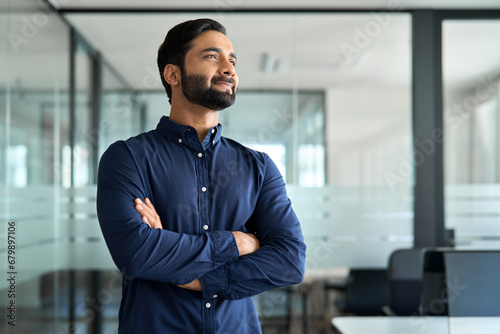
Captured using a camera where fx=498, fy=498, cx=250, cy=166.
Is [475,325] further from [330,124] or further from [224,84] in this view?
[330,124]

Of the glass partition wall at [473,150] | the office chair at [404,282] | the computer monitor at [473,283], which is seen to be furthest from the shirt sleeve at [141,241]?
the glass partition wall at [473,150]

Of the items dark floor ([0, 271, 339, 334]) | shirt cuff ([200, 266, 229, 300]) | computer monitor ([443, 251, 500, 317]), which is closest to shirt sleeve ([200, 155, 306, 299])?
shirt cuff ([200, 266, 229, 300])

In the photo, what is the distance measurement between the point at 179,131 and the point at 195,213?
0.25 m

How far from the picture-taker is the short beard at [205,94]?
1459 millimetres

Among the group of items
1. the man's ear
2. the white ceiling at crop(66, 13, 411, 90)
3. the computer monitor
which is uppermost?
the white ceiling at crop(66, 13, 411, 90)

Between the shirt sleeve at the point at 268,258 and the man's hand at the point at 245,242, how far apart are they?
2cm

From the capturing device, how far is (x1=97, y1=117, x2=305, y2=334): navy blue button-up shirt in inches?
52.1

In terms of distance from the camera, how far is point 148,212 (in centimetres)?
137

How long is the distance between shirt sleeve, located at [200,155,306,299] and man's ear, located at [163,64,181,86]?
0.39 meters

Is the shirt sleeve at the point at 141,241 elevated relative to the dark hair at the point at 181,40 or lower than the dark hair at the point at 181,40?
lower

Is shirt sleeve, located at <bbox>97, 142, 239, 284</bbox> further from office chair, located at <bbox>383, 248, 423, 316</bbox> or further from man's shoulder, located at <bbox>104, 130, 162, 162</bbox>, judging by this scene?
office chair, located at <bbox>383, 248, 423, 316</bbox>

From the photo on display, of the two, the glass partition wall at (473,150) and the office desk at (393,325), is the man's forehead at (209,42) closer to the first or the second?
the office desk at (393,325)

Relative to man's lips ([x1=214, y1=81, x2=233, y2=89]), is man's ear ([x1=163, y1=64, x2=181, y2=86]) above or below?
above

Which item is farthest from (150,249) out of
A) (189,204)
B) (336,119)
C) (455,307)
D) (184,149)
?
(336,119)
